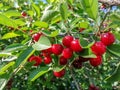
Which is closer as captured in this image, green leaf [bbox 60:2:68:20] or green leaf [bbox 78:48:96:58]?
green leaf [bbox 78:48:96:58]

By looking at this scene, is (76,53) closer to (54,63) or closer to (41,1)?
(54,63)

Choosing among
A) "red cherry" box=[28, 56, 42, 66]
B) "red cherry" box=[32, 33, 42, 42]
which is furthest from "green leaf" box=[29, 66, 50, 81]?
"red cherry" box=[32, 33, 42, 42]

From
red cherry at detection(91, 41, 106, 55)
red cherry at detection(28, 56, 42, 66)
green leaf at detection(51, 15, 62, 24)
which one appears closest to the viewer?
red cherry at detection(91, 41, 106, 55)

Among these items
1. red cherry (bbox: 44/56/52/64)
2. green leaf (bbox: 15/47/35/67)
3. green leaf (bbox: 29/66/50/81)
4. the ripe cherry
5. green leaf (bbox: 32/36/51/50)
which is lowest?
green leaf (bbox: 29/66/50/81)

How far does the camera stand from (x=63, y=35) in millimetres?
1543

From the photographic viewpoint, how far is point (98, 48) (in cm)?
136

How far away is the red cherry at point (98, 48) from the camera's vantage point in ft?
4.49

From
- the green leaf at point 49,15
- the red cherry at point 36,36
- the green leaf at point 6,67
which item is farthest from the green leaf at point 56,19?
the green leaf at point 6,67

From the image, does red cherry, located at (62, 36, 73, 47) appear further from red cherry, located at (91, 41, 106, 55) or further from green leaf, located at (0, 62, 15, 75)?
green leaf, located at (0, 62, 15, 75)

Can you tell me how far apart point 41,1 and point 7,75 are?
1.54 metres

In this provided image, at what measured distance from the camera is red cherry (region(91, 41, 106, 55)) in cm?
137

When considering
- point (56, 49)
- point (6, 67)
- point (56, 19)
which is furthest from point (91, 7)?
point (6, 67)

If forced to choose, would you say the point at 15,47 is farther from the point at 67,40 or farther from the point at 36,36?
the point at 67,40

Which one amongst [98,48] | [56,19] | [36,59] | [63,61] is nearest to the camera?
[98,48]
